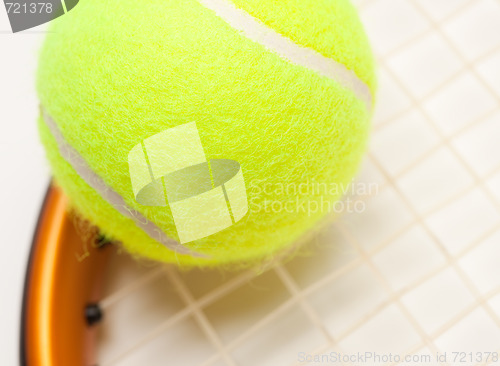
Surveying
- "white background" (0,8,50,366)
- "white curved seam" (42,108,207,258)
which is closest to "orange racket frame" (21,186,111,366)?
"white background" (0,8,50,366)

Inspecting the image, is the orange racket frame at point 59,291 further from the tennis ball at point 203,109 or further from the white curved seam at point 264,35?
the white curved seam at point 264,35

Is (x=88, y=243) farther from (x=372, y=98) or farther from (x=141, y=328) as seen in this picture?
(x=372, y=98)

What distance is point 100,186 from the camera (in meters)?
0.52

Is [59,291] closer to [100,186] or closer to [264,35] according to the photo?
[100,186]

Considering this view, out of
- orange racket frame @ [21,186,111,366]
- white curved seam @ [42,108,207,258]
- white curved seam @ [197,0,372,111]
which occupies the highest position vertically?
white curved seam @ [197,0,372,111]

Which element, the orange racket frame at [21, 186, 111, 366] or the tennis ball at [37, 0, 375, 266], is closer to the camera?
the tennis ball at [37, 0, 375, 266]

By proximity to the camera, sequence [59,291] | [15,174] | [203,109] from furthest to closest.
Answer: [15,174]
[59,291]
[203,109]

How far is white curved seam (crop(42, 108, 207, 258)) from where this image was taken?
0.51 metres

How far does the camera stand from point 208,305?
689mm

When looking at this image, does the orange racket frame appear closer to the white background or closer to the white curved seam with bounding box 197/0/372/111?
the white background

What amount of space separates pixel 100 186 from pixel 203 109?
0.43 feet

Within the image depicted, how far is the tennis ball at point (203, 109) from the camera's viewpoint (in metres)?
0.47

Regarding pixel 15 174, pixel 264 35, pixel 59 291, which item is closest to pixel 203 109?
pixel 264 35

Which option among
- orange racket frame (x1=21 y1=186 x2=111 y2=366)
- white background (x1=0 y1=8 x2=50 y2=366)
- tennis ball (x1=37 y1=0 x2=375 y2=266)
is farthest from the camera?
white background (x1=0 y1=8 x2=50 y2=366)
